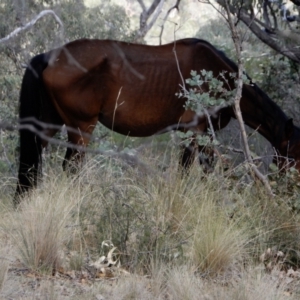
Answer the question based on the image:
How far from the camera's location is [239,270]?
538 centimetres

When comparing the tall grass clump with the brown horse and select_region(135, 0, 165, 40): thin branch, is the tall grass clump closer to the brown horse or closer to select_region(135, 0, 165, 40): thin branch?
select_region(135, 0, 165, 40): thin branch

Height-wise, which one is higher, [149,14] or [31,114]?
[149,14]

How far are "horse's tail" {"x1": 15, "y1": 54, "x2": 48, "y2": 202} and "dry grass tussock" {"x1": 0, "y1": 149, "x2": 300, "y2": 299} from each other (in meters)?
1.10

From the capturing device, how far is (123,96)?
842cm

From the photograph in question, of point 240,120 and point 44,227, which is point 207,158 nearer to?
point 240,120

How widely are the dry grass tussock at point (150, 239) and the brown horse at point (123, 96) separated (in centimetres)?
145

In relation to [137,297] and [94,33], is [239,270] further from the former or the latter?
[94,33]

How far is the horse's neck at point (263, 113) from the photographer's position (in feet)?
28.3

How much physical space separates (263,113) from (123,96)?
1681 mm

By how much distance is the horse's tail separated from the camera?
25.3 feet

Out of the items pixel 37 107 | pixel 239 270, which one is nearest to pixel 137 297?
pixel 239 270

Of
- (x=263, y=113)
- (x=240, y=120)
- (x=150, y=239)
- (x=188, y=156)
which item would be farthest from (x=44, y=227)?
(x=263, y=113)

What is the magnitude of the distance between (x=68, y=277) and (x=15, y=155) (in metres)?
4.93

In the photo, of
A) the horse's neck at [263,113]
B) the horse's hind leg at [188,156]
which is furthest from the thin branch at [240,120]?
the horse's neck at [263,113]
